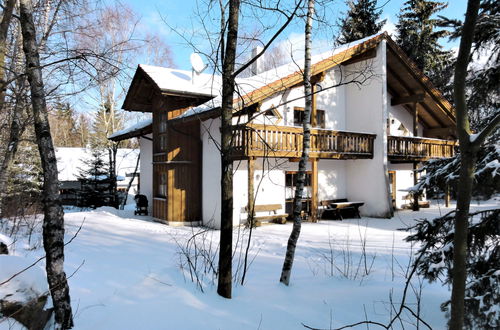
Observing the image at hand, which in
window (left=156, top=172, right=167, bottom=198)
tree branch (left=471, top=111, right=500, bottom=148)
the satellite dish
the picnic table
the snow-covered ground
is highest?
the satellite dish

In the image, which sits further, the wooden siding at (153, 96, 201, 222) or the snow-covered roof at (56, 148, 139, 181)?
the snow-covered roof at (56, 148, 139, 181)

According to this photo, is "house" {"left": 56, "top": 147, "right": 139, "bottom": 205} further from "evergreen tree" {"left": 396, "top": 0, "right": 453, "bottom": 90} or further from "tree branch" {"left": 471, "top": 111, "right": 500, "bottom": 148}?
"tree branch" {"left": 471, "top": 111, "right": 500, "bottom": 148}

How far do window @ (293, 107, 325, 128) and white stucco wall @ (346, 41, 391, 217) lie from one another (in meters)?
1.51

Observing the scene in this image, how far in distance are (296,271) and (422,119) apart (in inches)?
614

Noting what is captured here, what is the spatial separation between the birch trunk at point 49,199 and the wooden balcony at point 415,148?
13471mm

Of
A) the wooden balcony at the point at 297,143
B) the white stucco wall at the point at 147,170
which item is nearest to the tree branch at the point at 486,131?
the wooden balcony at the point at 297,143

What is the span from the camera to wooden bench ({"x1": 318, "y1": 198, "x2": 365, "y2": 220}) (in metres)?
13.7

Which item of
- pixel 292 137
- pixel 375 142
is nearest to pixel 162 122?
pixel 292 137

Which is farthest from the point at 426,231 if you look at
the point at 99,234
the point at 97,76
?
the point at 99,234

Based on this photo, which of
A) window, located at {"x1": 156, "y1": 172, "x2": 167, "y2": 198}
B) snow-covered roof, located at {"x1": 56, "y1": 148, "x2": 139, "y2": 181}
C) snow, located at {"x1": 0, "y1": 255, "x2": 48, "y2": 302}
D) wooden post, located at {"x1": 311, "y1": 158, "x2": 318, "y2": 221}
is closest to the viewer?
snow, located at {"x1": 0, "y1": 255, "x2": 48, "y2": 302}

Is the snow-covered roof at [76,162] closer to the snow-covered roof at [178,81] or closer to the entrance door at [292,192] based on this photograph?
the snow-covered roof at [178,81]

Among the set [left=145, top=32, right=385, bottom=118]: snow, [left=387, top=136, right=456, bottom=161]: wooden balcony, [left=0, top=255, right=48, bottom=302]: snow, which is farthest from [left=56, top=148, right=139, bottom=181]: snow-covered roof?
[left=0, top=255, right=48, bottom=302]: snow

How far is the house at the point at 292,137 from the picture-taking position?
11.9 metres

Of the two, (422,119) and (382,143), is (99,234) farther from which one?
(422,119)
